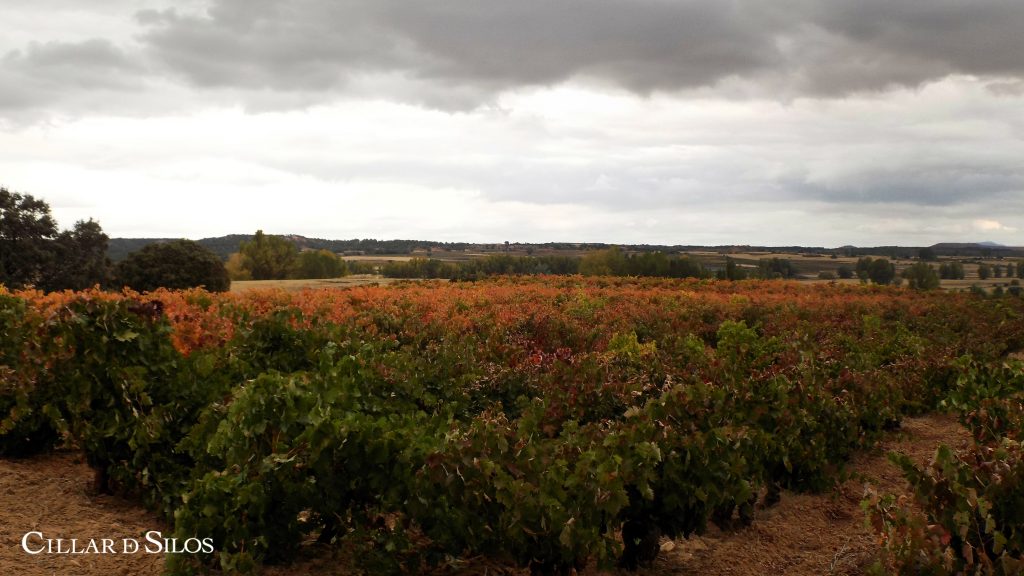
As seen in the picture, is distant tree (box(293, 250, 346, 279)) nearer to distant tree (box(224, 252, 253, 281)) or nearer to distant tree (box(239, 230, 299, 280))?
distant tree (box(239, 230, 299, 280))

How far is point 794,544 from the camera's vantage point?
18.1 ft

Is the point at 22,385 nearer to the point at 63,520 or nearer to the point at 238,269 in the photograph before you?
the point at 63,520

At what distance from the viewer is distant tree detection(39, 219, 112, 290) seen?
129ft

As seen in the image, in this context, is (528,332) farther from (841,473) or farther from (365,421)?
(365,421)

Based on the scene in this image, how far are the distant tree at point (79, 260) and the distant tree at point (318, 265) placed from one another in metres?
28.3

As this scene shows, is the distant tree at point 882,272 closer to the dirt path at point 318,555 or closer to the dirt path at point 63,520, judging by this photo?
the dirt path at point 318,555

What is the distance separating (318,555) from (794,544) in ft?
11.6

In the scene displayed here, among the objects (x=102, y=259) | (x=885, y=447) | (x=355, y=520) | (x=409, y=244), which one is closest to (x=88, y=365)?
(x=355, y=520)

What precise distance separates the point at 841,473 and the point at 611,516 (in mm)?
3622

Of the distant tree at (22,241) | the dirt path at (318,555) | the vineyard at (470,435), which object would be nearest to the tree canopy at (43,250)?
the distant tree at (22,241)

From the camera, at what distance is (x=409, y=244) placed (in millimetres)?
139125

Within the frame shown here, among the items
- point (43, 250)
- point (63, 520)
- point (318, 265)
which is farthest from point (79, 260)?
point (63, 520)

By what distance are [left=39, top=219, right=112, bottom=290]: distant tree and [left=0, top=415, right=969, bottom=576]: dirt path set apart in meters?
38.0

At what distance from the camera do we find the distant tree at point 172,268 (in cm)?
3831
